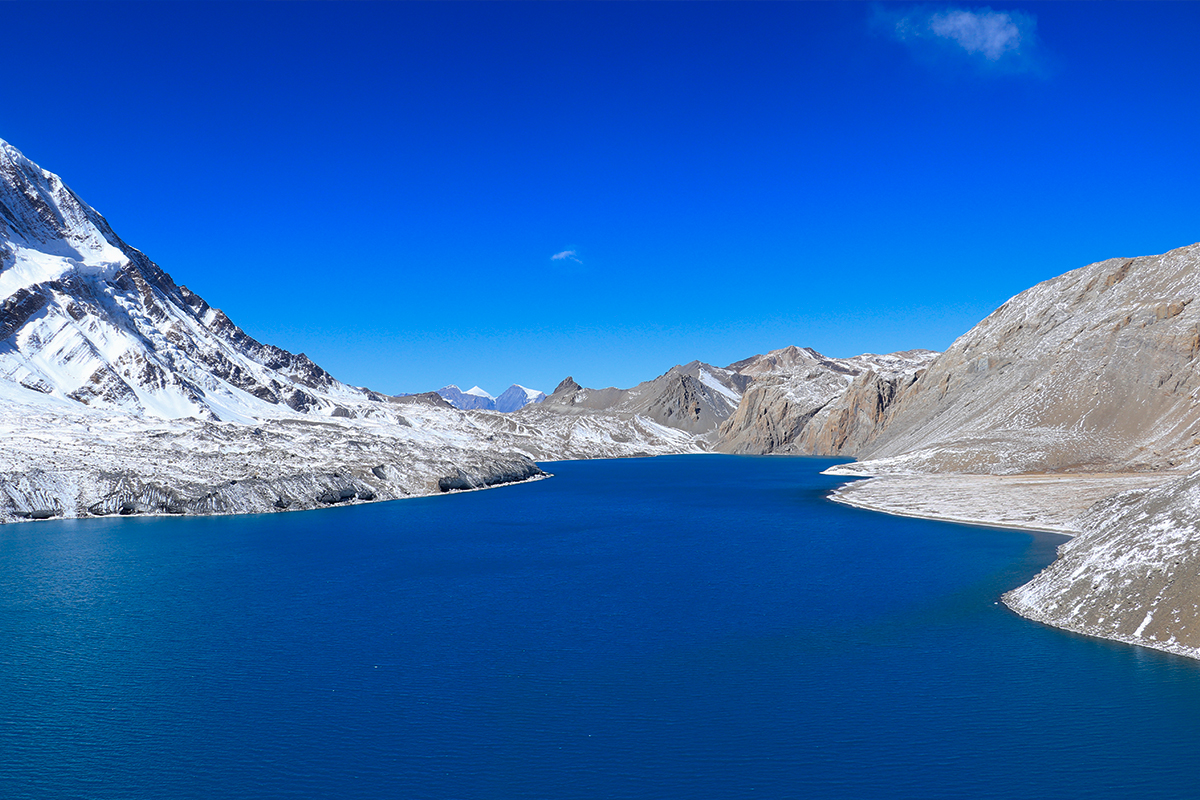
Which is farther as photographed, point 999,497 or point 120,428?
point 120,428

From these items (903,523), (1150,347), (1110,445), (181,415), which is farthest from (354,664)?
(181,415)

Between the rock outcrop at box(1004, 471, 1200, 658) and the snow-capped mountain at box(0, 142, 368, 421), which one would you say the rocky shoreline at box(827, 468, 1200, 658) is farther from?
the snow-capped mountain at box(0, 142, 368, 421)

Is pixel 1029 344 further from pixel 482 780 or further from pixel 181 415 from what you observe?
pixel 181 415

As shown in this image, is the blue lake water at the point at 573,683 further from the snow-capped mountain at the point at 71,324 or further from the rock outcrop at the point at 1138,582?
the snow-capped mountain at the point at 71,324

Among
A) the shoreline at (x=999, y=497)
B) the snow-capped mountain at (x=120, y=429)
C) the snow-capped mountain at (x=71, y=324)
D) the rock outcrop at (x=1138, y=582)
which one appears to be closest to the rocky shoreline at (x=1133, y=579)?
the rock outcrop at (x=1138, y=582)

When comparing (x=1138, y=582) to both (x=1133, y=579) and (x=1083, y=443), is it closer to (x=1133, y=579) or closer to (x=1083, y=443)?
(x=1133, y=579)

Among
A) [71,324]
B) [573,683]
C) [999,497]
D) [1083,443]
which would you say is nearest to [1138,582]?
[573,683]
